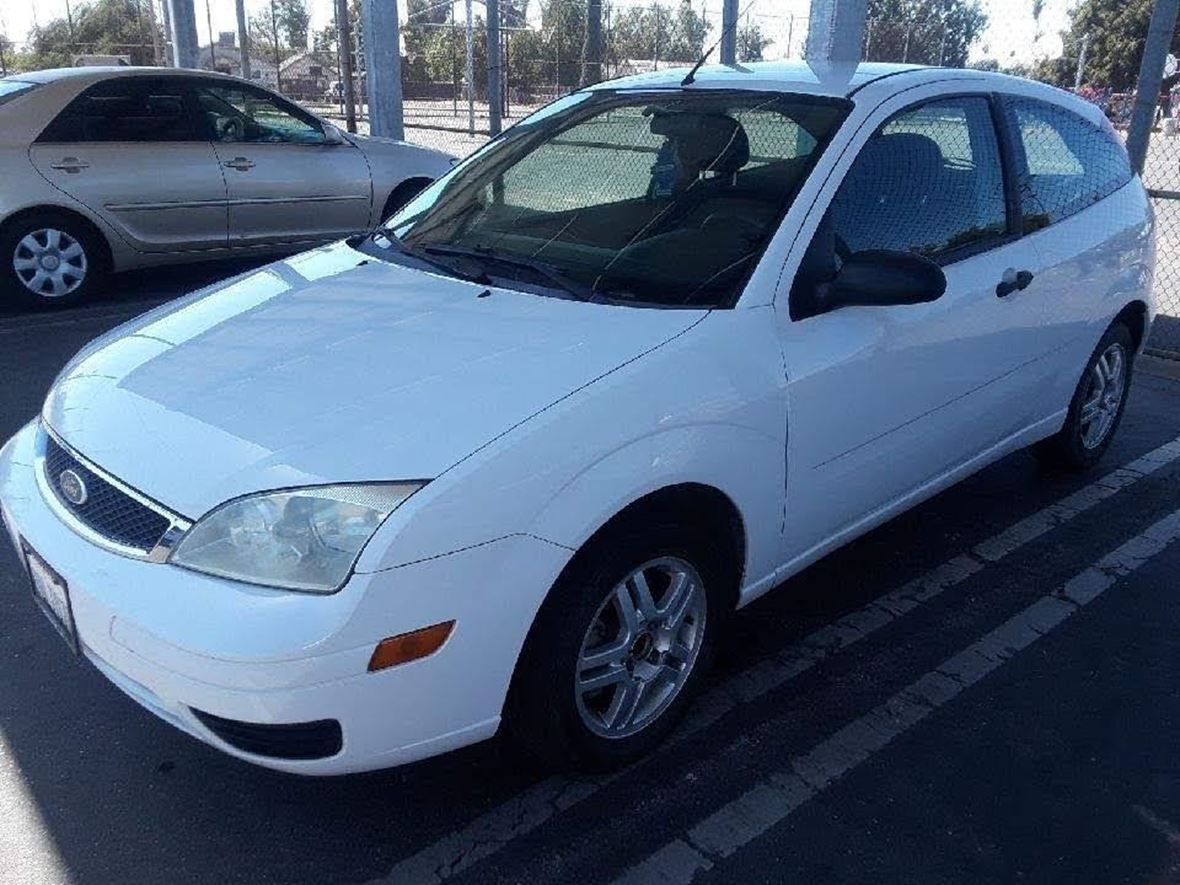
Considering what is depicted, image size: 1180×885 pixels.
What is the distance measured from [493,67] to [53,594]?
31.3ft

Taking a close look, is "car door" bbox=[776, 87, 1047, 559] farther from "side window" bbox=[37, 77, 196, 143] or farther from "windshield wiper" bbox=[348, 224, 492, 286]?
"side window" bbox=[37, 77, 196, 143]

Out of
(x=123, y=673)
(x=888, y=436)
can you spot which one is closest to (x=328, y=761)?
(x=123, y=673)

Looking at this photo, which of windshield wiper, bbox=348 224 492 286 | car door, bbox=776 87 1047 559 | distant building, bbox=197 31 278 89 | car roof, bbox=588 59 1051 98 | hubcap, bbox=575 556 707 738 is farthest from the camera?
distant building, bbox=197 31 278 89

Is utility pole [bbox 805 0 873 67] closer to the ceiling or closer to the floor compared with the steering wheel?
closer to the ceiling

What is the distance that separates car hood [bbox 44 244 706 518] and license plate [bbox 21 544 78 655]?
28 centimetres

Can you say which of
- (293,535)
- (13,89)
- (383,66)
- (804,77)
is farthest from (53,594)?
(383,66)

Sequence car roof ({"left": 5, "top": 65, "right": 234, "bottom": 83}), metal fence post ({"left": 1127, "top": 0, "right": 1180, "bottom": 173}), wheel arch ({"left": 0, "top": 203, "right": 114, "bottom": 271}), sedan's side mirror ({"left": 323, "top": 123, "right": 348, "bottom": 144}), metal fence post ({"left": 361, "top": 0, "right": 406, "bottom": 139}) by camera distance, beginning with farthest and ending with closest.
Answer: metal fence post ({"left": 361, "top": 0, "right": 406, "bottom": 139}), sedan's side mirror ({"left": 323, "top": 123, "right": 348, "bottom": 144}), car roof ({"left": 5, "top": 65, "right": 234, "bottom": 83}), wheel arch ({"left": 0, "top": 203, "right": 114, "bottom": 271}), metal fence post ({"left": 1127, "top": 0, "right": 1180, "bottom": 173})

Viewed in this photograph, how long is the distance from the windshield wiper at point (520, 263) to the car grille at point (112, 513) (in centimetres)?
121

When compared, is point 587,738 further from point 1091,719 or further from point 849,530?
point 1091,719

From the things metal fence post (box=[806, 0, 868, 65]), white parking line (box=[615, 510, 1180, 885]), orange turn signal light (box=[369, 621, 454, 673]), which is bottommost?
white parking line (box=[615, 510, 1180, 885])

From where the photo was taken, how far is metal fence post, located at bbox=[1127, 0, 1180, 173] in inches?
250

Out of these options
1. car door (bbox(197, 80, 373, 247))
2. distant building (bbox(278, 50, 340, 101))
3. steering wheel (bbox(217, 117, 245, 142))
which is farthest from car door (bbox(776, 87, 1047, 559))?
distant building (bbox(278, 50, 340, 101))

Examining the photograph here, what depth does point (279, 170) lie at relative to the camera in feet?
25.8

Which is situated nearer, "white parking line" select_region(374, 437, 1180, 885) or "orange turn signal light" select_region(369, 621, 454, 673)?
"orange turn signal light" select_region(369, 621, 454, 673)
